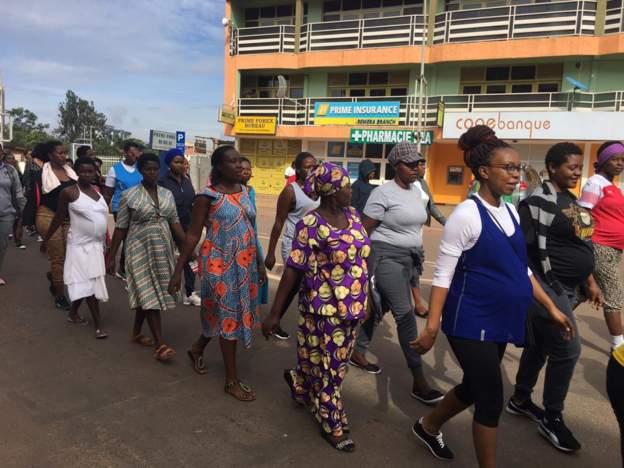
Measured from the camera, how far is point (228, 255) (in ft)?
11.6

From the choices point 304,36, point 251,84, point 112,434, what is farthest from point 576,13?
point 112,434

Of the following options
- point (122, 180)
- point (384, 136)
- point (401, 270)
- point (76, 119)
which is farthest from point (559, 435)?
point (76, 119)

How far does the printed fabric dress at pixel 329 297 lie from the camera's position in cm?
286

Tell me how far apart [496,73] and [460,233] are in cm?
2110

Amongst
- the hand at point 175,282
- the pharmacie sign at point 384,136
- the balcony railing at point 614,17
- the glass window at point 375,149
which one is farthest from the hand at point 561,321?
the glass window at point 375,149

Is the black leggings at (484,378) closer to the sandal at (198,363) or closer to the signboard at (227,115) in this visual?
the sandal at (198,363)

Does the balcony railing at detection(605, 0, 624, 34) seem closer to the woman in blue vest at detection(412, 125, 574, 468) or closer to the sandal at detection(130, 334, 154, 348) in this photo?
the woman in blue vest at detection(412, 125, 574, 468)

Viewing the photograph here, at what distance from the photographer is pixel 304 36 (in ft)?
76.1

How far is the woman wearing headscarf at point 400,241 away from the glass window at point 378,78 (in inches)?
799

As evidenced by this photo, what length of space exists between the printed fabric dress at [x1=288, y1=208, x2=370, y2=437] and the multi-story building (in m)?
17.0

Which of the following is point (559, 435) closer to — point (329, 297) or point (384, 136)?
point (329, 297)

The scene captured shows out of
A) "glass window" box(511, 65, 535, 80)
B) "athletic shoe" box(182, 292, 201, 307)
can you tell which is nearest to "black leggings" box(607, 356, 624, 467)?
"athletic shoe" box(182, 292, 201, 307)

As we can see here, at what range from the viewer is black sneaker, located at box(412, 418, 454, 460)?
2898mm

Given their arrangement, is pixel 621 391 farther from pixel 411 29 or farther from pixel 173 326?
pixel 411 29
